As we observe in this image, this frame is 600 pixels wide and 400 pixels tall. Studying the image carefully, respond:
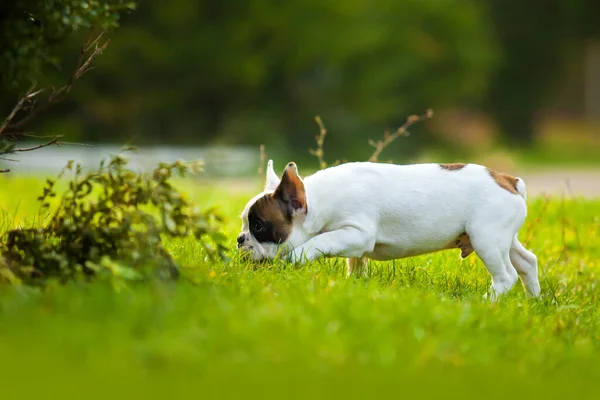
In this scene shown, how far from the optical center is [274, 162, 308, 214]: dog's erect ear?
542 cm

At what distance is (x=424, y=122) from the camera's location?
26656 mm

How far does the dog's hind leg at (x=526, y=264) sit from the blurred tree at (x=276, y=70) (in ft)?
42.8

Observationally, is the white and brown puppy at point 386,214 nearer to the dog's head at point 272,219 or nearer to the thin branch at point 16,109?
the dog's head at point 272,219

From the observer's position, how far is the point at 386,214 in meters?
5.71

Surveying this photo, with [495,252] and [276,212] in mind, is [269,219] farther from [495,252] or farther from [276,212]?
[495,252]

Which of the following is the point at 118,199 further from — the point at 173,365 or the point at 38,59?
the point at 173,365

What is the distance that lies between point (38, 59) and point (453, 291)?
2.95 meters

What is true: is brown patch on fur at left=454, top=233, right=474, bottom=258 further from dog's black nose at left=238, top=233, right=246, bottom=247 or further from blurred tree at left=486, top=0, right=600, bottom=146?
blurred tree at left=486, top=0, right=600, bottom=146

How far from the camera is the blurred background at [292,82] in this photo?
1909cm

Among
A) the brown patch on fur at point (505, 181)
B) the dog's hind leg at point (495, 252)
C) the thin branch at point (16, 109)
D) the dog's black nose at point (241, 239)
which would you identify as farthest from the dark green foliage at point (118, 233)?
the brown patch on fur at point (505, 181)

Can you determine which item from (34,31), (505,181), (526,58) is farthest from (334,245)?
(526,58)

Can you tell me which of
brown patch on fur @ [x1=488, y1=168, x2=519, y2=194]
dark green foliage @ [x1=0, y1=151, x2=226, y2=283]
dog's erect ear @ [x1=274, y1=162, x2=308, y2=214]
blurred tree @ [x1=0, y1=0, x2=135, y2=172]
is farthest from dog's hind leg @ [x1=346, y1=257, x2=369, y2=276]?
blurred tree @ [x1=0, y1=0, x2=135, y2=172]

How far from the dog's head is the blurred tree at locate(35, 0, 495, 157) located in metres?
13.1

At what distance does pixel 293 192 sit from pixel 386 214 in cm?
65
